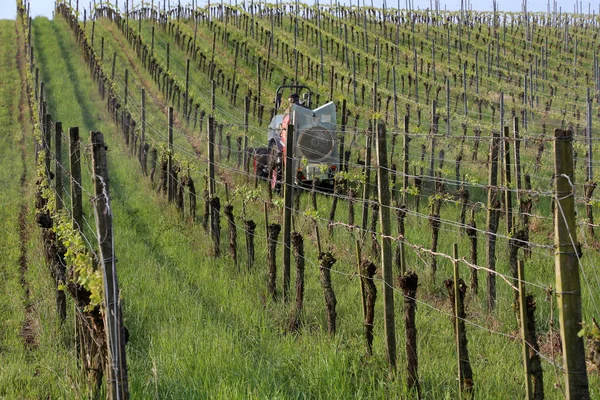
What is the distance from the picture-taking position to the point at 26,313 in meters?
6.94

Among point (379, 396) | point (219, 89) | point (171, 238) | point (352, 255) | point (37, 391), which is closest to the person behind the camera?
point (379, 396)

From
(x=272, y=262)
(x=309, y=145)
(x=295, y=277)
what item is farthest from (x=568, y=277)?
(x=309, y=145)

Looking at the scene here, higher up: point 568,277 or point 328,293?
point 568,277

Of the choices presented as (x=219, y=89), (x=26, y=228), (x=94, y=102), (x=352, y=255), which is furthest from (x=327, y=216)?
(x=219, y=89)

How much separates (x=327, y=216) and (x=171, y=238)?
2.81 metres

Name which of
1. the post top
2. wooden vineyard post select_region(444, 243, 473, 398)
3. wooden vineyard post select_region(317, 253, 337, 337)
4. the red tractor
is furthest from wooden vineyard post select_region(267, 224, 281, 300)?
the red tractor

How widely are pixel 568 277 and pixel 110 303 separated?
2524 mm

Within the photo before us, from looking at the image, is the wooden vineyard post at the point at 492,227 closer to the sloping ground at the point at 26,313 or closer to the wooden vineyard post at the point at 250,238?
the wooden vineyard post at the point at 250,238

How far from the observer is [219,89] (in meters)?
27.4

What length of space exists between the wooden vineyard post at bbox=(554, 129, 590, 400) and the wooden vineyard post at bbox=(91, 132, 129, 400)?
242 cm

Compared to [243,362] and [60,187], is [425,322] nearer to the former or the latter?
[243,362]

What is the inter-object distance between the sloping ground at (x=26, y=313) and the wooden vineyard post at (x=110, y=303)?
84 centimetres

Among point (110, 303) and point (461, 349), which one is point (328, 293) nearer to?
point (461, 349)

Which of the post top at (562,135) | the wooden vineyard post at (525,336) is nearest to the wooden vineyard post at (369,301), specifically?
the wooden vineyard post at (525,336)
